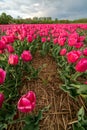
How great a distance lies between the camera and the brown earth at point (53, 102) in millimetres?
2256

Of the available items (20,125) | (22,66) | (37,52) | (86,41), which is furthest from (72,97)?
(86,41)

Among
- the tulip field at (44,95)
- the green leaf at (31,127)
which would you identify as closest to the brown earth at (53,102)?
the tulip field at (44,95)

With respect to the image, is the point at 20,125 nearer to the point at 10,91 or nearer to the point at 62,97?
the point at 10,91

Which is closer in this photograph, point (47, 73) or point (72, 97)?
point (72, 97)

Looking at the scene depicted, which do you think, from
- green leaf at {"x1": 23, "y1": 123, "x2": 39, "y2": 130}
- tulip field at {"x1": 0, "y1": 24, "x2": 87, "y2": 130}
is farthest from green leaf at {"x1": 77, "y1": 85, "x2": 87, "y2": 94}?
green leaf at {"x1": 23, "y1": 123, "x2": 39, "y2": 130}

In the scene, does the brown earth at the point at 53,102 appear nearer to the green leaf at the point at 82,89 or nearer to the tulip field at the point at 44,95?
the tulip field at the point at 44,95

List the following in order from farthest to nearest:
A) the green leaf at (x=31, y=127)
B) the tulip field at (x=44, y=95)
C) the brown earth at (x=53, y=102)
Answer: the brown earth at (x=53, y=102) → the tulip field at (x=44, y=95) → the green leaf at (x=31, y=127)

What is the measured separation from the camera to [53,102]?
7.97ft

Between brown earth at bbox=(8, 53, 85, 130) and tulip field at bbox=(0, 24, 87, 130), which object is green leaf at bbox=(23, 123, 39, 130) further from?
brown earth at bbox=(8, 53, 85, 130)

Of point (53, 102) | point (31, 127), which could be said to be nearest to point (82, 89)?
point (53, 102)

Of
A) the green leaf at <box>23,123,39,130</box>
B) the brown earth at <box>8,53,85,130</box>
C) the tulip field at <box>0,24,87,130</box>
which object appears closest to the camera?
the green leaf at <box>23,123,39,130</box>

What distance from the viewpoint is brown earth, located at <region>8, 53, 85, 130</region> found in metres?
2.26

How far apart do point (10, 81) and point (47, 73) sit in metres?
0.54

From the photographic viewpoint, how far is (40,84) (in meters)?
2.64
